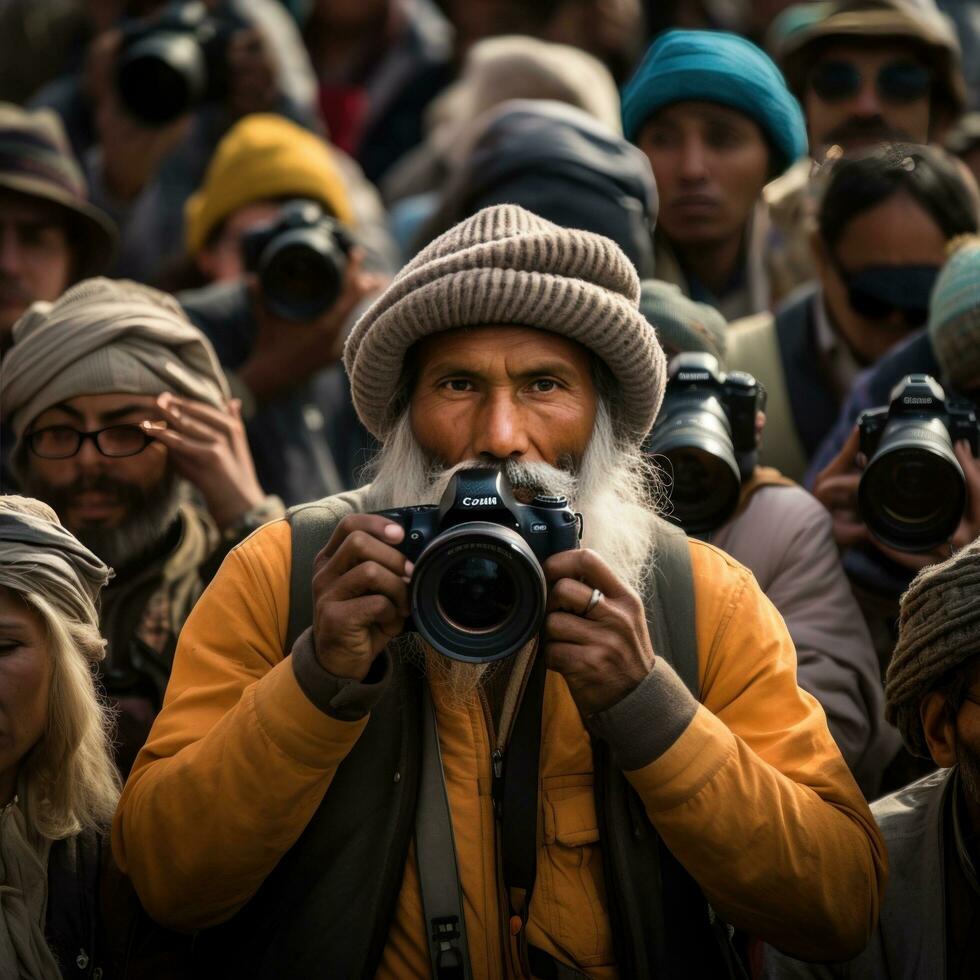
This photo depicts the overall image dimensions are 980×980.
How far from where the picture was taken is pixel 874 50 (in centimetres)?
535

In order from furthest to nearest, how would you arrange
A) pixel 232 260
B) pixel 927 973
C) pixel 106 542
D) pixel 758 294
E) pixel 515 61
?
pixel 515 61 → pixel 232 260 → pixel 758 294 → pixel 106 542 → pixel 927 973

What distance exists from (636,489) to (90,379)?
128cm

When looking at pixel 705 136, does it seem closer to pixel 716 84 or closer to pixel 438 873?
pixel 716 84

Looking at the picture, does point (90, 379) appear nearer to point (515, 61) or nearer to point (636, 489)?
point (636, 489)

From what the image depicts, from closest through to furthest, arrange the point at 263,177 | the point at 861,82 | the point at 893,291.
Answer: the point at 893,291 < the point at 861,82 < the point at 263,177

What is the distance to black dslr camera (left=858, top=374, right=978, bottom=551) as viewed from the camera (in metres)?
3.56

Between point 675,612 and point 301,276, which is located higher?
point 301,276

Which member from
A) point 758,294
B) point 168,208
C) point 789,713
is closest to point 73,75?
point 168,208

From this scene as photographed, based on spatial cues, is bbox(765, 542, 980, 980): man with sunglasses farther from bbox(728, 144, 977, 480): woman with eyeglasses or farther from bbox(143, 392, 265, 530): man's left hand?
bbox(143, 392, 265, 530): man's left hand

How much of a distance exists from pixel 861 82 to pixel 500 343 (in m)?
2.55

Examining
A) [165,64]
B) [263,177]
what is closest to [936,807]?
A: [263,177]

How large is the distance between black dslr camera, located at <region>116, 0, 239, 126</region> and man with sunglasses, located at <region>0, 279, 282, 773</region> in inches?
75.6

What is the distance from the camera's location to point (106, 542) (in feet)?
13.0

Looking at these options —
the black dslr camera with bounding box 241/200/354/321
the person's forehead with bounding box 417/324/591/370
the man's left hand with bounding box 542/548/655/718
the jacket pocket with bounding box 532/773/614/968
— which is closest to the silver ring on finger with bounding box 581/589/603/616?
the man's left hand with bounding box 542/548/655/718
